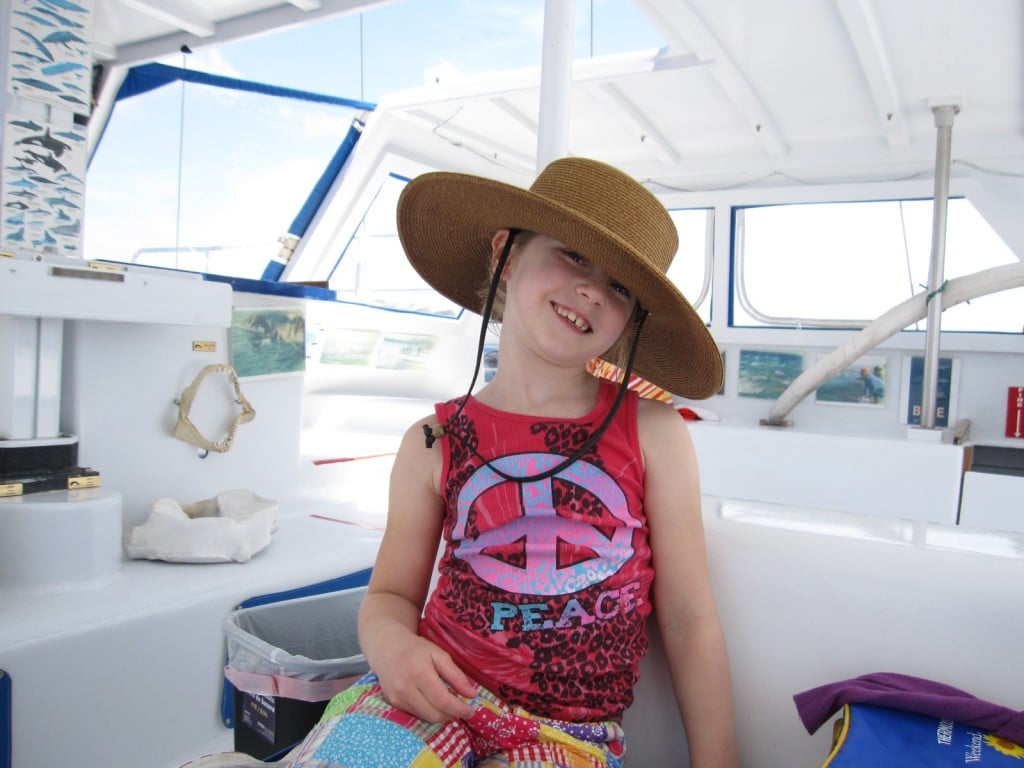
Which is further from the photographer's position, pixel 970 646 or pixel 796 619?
pixel 796 619

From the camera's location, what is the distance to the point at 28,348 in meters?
1.87

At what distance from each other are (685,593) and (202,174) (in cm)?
461

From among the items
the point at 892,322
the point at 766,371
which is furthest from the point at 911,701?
the point at 766,371

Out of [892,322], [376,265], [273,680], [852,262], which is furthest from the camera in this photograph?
[376,265]

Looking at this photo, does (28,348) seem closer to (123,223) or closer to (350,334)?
(123,223)

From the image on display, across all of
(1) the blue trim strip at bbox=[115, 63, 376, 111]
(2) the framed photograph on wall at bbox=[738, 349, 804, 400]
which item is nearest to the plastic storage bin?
(1) the blue trim strip at bbox=[115, 63, 376, 111]

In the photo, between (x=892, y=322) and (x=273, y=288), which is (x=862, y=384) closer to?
(x=892, y=322)

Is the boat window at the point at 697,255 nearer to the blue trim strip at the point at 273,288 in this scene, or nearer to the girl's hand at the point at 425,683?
the blue trim strip at the point at 273,288

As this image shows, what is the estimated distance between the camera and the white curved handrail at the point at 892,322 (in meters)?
3.61

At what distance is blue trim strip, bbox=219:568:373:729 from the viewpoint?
5.95 feet

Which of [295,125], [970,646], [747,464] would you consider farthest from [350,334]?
[970,646]

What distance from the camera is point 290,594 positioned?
1963 millimetres

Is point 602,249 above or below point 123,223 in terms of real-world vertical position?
below

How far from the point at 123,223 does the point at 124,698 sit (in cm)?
375
